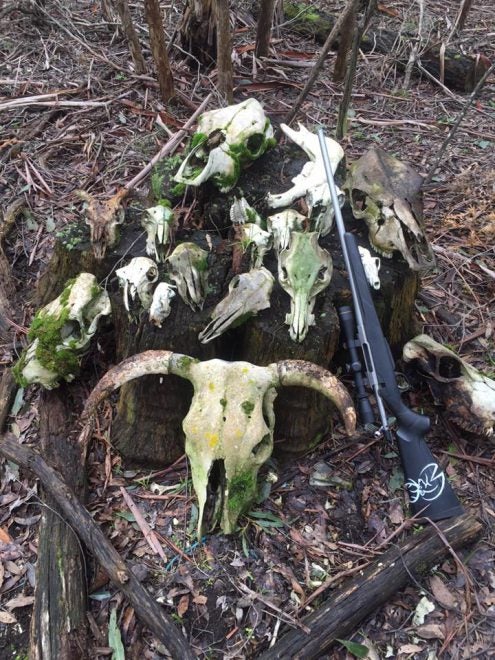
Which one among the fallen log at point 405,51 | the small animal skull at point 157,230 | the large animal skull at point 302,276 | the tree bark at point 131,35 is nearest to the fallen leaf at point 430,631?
the large animal skull at point 302,276

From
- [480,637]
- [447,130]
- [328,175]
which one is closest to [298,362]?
[328,175]

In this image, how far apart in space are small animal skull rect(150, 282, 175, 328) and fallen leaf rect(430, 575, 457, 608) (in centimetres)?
210

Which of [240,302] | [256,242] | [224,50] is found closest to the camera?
[240,302]

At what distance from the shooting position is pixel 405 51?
23.0 feet

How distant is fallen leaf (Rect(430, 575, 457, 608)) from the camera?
9.42 feet

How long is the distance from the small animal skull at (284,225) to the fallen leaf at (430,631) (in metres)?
2.29

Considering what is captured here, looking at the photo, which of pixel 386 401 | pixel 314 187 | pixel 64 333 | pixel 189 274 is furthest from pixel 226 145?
pixel 386 401

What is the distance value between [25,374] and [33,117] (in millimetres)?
3861

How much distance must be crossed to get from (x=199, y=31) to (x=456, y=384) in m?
5.33

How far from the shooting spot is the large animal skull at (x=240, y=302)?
3.12 m

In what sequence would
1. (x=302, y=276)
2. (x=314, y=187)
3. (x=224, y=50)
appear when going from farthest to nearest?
(x=224, y=50)
(x=314, y=187)
(x=302, y=276)

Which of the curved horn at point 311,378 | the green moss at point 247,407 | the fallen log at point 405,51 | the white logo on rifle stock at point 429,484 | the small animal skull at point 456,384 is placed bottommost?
the white logo on rifle stock at point 429,484

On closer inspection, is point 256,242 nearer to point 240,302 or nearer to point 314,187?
point 240,302

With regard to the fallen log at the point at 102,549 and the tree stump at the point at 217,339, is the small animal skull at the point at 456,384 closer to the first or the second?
the tree stump at the point at 217,339
